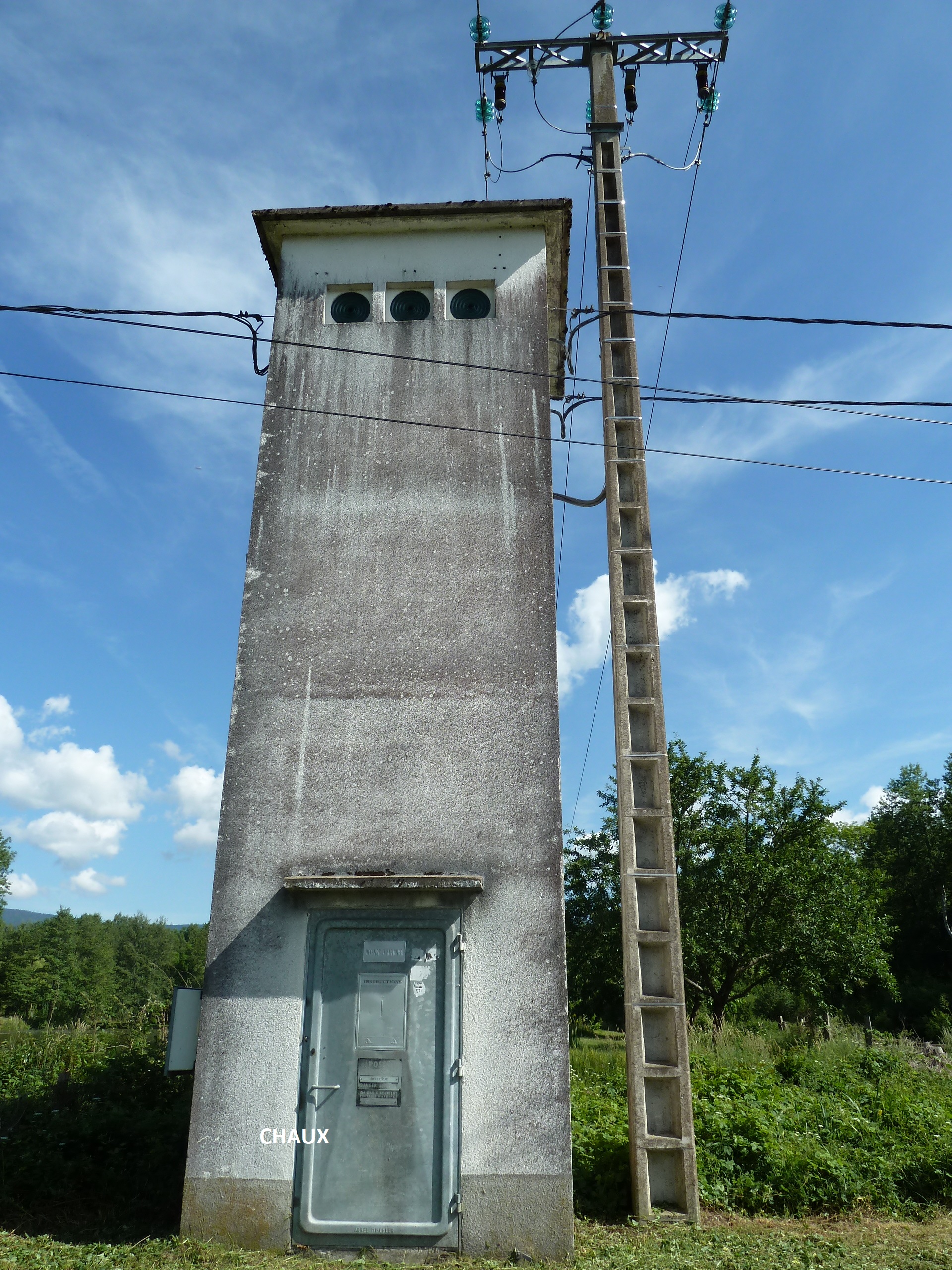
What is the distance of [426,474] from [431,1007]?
4855 millimetres

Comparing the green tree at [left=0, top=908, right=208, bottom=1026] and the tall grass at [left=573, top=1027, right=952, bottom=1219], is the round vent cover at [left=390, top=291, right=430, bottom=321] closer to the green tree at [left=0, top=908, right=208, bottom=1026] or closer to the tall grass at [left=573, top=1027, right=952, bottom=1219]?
the tall grass at [left=573, top=1027, right=952, bottom=1219]

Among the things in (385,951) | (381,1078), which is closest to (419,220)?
(385,951)

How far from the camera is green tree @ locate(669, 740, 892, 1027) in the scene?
69.1 ft

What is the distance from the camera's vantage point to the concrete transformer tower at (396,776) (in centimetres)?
623

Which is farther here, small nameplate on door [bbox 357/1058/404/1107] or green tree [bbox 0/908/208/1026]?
green tree [bbox 0/908/208/1026]

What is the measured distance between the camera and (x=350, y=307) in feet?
29.9

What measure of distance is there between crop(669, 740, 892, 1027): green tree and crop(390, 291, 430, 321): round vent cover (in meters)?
14.8

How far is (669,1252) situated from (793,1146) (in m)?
2.20

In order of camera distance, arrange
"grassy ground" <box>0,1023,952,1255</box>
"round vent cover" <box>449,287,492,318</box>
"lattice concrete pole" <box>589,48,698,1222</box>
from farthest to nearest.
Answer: "round vent cover" <box>449,287,492,318</box>
"lattice concrete pole" <box>589,48,698,1222</box>
"grassy ground" <box>0,1023,952,1255</box>

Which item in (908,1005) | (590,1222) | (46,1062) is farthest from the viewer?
(908,1005)

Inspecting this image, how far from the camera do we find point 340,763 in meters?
7.32

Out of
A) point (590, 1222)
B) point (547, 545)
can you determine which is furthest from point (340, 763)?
point (590, 1222)

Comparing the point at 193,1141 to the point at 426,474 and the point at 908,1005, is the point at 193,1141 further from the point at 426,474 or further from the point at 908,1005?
the point at 908,1005

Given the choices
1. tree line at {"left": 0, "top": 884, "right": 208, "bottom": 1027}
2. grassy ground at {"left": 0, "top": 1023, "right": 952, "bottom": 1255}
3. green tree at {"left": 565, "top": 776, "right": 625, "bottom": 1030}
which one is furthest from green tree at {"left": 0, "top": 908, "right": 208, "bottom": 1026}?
grassy ground at {"left": 0, "top": 1023, "right": 952, "bottom": 1255}
